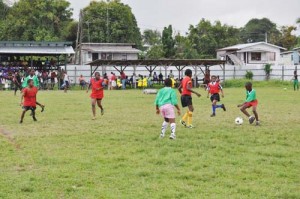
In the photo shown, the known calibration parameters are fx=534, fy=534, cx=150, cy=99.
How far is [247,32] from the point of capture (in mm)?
103750

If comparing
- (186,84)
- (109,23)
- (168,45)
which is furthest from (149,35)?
(186,84)

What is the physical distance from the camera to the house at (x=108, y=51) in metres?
68.0

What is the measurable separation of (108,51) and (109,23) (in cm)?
707

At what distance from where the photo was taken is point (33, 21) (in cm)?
7050

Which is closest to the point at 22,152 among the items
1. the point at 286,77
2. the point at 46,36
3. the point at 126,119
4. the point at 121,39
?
the point at 126,119

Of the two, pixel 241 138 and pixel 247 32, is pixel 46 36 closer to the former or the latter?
pixel 247 32

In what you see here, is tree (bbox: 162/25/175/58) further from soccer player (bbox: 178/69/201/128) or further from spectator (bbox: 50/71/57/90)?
soccer player (bbox: 178/69/201/128)

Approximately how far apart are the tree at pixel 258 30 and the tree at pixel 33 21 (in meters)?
41.0

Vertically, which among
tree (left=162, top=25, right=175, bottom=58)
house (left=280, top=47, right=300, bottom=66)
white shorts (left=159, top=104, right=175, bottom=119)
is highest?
tree (left=162, top=25, right=175, bottom=58)

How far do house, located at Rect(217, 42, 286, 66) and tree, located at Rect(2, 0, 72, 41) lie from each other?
23759mm

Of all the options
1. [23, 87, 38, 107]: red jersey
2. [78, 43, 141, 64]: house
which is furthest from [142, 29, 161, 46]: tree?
[23, 87, 38, 107]: red jersey

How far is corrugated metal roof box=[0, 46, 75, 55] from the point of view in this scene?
50062 mm

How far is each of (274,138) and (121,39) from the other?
63129 millimetres

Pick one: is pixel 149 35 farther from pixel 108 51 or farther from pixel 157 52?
pixel 108 51
